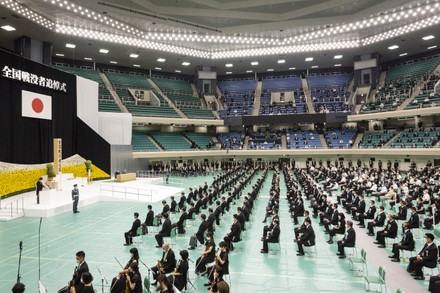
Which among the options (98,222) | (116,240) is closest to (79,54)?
(98,222)

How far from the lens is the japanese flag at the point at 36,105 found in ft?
69.7

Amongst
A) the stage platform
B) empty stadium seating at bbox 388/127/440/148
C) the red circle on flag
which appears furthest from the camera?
empty stadium seating at bbox 388/127/440/148

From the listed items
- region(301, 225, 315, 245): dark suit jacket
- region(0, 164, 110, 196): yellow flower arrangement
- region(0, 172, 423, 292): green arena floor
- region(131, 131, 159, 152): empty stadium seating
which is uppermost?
region(131, 131, 159, 152): empty stadium seating

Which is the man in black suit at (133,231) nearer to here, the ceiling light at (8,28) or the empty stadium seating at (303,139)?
the ceiling light at (8,28)

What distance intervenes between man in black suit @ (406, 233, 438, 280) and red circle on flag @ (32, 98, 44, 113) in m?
23.8

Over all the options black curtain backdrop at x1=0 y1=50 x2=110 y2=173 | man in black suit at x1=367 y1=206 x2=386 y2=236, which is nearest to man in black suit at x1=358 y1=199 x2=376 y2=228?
man in black suit at x1=367 y1=206 x2=386 y2=236

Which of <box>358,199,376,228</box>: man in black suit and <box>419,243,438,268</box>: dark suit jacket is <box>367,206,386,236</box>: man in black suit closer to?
<box>358,199,376,228</box>: man in black suit

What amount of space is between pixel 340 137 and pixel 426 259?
3758cm

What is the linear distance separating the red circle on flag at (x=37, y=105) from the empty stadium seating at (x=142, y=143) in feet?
47.2

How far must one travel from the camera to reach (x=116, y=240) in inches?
505

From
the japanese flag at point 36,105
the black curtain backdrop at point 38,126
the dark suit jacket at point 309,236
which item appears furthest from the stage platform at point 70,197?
the dark suit jacket at point 309,236

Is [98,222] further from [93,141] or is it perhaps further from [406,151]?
[406,151]

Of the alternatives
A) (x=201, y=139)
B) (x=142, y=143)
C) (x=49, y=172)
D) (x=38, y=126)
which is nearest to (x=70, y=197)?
(x=49, y=172)

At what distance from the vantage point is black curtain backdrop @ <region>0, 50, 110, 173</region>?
19641 millimetres
